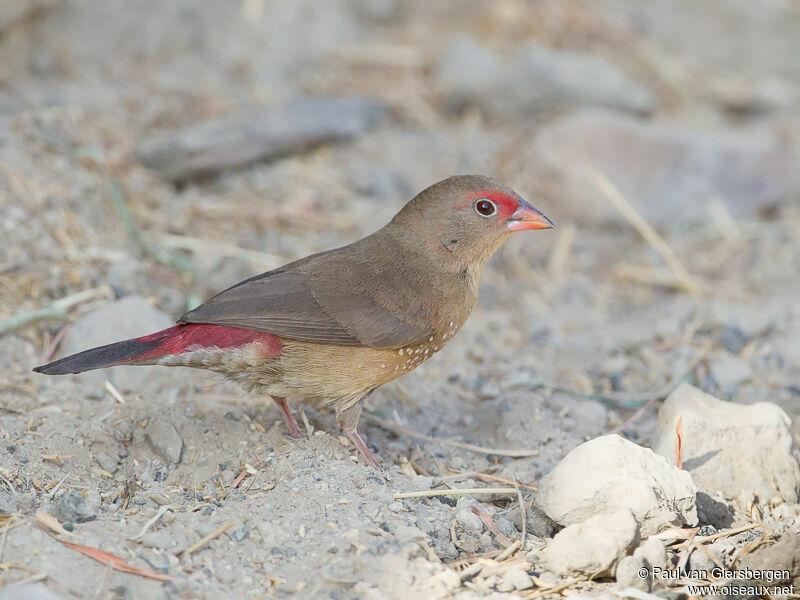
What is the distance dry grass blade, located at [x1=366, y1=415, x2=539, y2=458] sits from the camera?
13.7 feet

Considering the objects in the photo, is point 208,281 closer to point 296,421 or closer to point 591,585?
point 296,421

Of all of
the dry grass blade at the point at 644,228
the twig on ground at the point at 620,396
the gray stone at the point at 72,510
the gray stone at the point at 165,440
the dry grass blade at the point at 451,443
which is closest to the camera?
the gray stone at the point at 72,510

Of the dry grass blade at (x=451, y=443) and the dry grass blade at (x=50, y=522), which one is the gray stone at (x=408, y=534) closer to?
the dry grass blade at (x=451, y=443)

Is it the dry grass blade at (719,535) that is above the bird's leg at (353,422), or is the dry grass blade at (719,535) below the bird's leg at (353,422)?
below

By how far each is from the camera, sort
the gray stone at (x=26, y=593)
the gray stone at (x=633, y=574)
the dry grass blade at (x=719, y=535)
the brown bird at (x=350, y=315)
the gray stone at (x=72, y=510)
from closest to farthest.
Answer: the gray stone at (x=26, y=593), the gray stone at (x=633, y=574), the gray stone at (x=72, y=510), the dry grass blade at (x=719, y=535), the brown bird at (x=350, y=315)

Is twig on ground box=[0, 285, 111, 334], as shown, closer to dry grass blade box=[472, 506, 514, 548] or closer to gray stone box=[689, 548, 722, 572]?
dry grass blade box=[472, 506, 514, 548]

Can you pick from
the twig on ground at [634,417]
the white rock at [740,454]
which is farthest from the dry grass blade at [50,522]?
the twig on ground at [634,417]

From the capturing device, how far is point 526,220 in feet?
14.1

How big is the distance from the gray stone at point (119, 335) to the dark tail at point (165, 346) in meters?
0.84

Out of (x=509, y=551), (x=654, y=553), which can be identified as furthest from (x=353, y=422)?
(x=654, y=553)

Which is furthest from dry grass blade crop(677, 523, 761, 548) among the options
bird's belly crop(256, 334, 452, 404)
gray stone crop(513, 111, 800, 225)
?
gray stone crop(513, 111, 800, 225)

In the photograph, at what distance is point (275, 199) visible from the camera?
6445 mm

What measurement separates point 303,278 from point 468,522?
1247 mm

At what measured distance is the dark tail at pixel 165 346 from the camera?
3516mm
